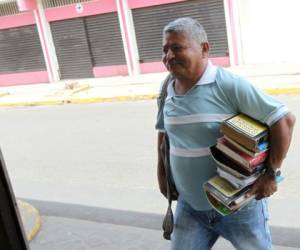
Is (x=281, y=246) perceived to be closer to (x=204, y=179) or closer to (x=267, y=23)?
(x=204, y=179)

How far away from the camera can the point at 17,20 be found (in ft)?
51.7

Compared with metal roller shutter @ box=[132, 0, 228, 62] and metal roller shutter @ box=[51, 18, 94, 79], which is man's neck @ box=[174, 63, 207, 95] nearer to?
metal roller shutter @ box=[132, 0, 228, 62]

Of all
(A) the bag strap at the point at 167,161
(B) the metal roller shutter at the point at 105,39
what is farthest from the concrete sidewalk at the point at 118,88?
(A) the bag strap at the point at 167,161

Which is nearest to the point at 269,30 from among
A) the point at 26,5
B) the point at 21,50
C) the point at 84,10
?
the point at 84,10

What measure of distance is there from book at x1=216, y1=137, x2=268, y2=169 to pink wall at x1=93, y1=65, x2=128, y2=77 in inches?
487

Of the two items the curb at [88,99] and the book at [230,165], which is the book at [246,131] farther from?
the curb at [88,99]

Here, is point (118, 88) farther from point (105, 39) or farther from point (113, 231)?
point (113, 231)

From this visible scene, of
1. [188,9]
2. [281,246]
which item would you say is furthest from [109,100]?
[281,246]

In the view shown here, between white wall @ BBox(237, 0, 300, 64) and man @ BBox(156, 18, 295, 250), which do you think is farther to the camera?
white wall @ BBox(237, 0, 300, 64)

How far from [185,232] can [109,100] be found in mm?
8836

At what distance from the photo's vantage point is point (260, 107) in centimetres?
197

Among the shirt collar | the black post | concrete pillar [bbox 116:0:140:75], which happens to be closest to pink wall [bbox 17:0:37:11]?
concrete pillar [bbox 116:0:140:75]

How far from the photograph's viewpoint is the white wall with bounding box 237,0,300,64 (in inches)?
471

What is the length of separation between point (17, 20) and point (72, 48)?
2248 millimetres
